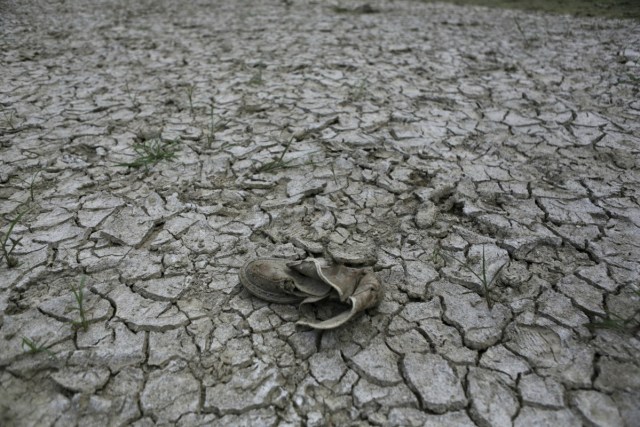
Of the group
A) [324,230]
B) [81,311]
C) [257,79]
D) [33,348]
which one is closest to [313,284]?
[324,230]

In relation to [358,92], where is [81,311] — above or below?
below

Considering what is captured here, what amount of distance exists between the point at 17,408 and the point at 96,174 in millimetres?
1343

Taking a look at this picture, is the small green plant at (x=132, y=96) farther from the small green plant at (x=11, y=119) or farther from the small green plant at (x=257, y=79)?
the small green plant at (x=257, y=79)

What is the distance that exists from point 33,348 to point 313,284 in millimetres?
907

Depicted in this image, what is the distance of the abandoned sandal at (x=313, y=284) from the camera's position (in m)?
1.49

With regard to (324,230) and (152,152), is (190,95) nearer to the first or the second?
(152,152)

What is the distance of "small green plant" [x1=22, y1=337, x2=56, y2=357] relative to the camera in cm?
138

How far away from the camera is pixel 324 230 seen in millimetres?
1953

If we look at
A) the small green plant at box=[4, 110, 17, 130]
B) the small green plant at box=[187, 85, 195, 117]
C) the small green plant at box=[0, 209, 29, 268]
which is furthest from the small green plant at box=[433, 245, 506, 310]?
the small green plant at box=[4, 110, 17, 130]

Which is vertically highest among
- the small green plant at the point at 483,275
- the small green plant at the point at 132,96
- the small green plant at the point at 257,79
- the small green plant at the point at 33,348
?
the small green plant at the point at 257,79

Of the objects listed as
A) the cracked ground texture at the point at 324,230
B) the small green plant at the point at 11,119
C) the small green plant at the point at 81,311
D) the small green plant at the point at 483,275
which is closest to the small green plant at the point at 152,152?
the cracked ground texture at the point at 324,230

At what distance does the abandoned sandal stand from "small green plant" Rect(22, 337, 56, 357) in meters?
0.65

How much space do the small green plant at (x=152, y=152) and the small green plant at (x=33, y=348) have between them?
1.12 meters

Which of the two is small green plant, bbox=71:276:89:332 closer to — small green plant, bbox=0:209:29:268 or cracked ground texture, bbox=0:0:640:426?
cracked ground texture, bbox=0:0:640:426
